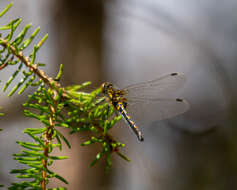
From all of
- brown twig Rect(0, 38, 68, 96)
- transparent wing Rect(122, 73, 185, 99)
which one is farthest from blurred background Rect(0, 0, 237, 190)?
brown twig Rect(0, 38, 68, 96)

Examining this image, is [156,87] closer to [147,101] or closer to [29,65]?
[147,101]

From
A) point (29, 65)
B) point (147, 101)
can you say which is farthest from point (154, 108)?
point (29, 65)

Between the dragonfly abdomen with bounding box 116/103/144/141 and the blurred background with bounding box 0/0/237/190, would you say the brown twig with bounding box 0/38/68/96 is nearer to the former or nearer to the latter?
the dragonfly abdomen with bounding box 116/103/144/141

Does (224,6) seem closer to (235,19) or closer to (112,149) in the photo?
(235,19)

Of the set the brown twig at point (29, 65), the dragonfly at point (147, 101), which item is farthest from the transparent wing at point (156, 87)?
the brown twig at point (29, 65)

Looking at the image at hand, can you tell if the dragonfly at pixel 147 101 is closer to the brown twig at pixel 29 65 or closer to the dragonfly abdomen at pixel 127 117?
the dragonfly abdomen at pixel 127 117

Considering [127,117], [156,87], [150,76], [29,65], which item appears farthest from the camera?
[150,76]
